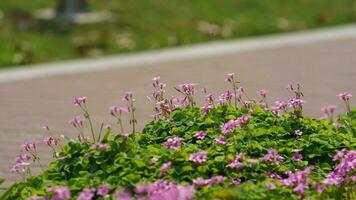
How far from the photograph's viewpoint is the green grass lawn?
44.1 ft

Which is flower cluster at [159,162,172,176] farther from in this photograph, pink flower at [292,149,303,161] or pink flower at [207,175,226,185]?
pink flower at [292,149,303,161]

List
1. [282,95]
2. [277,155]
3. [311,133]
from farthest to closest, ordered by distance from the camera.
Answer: [282,95], [311,133], [277,155]

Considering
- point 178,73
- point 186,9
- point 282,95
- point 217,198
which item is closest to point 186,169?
point 217,198

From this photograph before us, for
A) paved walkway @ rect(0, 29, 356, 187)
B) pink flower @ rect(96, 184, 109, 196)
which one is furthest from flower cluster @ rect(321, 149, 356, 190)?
paved walkway @ rect(0, 29, 356, 187)

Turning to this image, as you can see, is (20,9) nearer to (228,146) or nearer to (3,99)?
(3,99)

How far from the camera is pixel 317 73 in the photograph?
11.7 metres

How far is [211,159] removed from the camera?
565 cm

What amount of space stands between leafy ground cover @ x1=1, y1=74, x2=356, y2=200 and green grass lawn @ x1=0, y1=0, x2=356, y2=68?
6.14 metres

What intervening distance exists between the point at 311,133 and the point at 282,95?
3.78m

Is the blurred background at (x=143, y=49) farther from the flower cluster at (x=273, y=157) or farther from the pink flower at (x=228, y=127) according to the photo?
the flower cluster at (x=273, y=157)

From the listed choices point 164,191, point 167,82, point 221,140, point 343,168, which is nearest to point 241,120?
point 221,140

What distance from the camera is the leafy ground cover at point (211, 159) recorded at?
16.8 ft

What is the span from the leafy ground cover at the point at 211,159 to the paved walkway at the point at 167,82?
153 centimetres

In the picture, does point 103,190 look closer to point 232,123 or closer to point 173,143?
point 173,143
